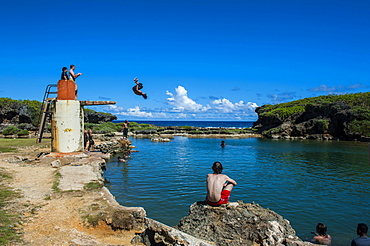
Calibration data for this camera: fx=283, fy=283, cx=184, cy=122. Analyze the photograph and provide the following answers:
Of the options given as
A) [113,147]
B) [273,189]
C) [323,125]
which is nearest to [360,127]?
[323,125]

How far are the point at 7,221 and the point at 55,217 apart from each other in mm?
1040

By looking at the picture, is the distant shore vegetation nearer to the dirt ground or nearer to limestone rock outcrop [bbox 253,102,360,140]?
limestone rock outcrop [bbox 253,102,360,140]

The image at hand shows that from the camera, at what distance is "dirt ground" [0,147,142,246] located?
591 centimetres

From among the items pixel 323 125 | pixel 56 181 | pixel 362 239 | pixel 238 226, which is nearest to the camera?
pixel 238 226

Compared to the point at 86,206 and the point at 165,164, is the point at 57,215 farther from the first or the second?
the point at 165,164

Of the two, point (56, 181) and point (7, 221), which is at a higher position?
point (56, 181)

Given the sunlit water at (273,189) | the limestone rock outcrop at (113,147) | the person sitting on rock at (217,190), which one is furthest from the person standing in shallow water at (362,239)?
the limestone rock outcrop at (113,147)

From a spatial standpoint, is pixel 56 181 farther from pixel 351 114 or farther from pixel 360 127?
pixel 351 114

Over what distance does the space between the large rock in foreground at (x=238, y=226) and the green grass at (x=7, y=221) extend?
3671 millimetres

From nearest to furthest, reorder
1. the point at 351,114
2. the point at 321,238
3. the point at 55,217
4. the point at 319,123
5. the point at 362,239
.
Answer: the point at 362,239, the point at 55,217, the point at 321,238, the point at 351,114, the point at 319,123

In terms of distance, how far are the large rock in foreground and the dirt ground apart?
63.1 inches

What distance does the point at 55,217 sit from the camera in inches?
279

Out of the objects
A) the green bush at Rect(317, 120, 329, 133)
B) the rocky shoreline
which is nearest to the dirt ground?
the rocky shoreline

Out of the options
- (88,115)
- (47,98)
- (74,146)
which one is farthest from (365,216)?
(88,115)
